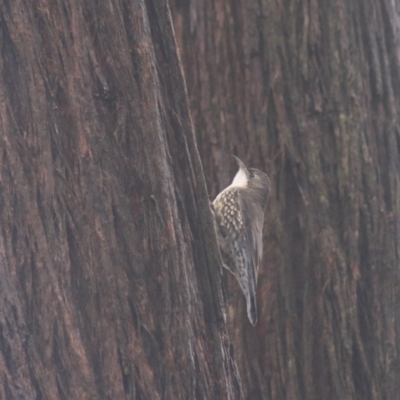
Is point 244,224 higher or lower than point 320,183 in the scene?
lower

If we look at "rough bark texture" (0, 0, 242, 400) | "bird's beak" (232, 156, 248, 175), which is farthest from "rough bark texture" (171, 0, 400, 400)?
"rough bark texture" (0, 0, 242, 400)

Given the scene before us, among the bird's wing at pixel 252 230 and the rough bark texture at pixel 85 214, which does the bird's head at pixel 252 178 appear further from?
the rough bark texture at pixel 85 214

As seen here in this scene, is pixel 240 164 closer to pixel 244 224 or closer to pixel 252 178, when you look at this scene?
pixel 252 178

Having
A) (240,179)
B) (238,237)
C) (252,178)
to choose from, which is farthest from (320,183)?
(238,237)

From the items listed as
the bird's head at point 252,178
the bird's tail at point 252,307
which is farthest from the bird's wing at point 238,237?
the bird's head at point 252,178

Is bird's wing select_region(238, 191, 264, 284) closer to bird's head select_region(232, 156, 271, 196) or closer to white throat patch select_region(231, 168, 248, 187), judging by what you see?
white throat patch select_region(231, 168, 248, 187)
